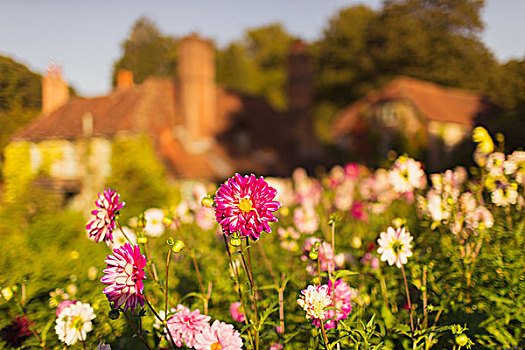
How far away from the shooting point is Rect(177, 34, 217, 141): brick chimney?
50.0ft

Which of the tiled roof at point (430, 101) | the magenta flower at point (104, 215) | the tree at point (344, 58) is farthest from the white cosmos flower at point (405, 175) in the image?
the tree at point (344, 58)

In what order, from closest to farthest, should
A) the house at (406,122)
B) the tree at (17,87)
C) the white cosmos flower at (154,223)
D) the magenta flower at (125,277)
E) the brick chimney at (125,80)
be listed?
the magenta flower at (125,277) → the white cosmos flower at (154,223) → the tree at (17,87) → the brick chimney at (125,80) → the house at (406,122)

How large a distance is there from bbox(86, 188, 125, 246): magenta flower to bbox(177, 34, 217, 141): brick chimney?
13599 mm

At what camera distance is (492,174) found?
257cm

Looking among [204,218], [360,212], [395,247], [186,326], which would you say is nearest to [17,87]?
[204,218]

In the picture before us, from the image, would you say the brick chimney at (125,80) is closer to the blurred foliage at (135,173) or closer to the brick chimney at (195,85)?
the brick chimney at (195,85)

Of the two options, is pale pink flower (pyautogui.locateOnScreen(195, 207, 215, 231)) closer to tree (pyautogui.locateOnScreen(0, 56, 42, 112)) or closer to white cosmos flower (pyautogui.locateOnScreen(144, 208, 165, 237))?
white cosmos flower (pyautogui.locateOnScreen(144, 208, 165, 237))

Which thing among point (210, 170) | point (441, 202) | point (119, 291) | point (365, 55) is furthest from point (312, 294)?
point (365, 55)

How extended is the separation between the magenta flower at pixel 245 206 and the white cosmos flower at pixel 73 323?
111cm

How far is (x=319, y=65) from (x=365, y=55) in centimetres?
434

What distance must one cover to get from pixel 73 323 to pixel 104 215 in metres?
0.69

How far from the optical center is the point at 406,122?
62.6ft

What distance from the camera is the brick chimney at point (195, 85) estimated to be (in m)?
15.2

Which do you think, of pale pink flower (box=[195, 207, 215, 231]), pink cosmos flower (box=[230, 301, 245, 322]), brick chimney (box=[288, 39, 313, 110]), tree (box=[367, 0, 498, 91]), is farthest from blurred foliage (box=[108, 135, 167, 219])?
tree (box=[367, 0, 498, 91])
